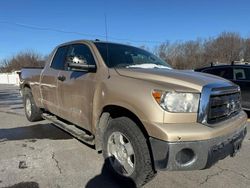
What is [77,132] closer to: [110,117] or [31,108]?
[110,117]

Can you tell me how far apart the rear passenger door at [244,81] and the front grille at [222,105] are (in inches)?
197

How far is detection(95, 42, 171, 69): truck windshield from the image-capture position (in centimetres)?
440

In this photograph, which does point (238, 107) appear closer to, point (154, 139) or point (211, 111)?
point (211, 111)

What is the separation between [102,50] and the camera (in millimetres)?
4598

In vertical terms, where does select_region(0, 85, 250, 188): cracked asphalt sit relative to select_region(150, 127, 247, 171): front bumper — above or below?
below

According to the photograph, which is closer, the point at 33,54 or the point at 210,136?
the point at 210,136

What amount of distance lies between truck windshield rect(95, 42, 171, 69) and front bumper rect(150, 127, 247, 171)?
1608 millimetres

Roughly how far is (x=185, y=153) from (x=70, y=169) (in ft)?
6.55

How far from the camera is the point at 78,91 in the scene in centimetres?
459

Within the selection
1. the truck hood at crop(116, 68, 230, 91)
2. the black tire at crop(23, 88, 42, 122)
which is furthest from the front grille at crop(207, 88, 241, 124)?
the black tire at crop(23, 88, 42, 122)

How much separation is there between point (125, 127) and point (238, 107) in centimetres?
173

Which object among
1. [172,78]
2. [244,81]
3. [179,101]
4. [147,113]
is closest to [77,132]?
[147,113]

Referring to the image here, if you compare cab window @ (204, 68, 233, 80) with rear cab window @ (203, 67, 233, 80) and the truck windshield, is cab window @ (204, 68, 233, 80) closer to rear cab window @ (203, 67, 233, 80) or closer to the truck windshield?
rear cab window @ (203, 67, 233, 80)

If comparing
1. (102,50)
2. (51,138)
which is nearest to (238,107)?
(102,50)
